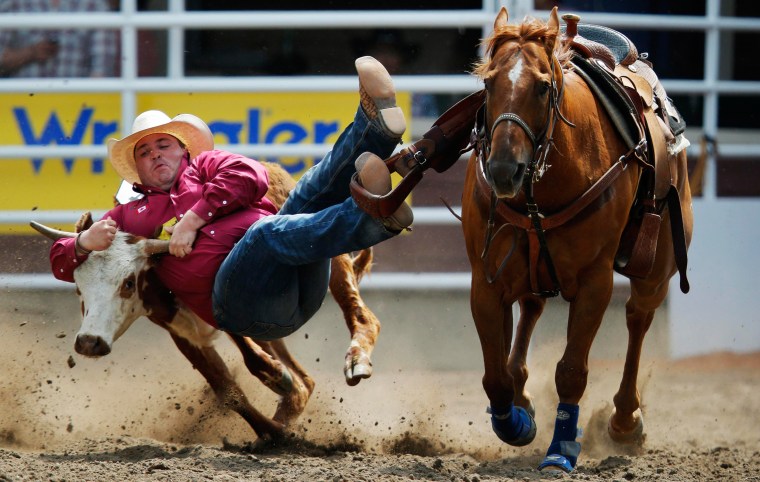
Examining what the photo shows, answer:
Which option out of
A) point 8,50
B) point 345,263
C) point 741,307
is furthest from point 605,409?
point 8,50

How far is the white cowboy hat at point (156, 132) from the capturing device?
466cm

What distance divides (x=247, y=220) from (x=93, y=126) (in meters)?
2.66

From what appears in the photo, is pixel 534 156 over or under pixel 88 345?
over

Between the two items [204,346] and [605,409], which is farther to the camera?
[605,409]

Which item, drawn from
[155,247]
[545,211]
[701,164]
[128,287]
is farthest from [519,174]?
[701,164]

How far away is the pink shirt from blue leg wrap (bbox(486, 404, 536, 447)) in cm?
116

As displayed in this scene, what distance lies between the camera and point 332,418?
18.6 ft

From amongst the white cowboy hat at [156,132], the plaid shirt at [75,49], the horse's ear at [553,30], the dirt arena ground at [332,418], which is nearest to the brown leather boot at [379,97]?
the horse's ear at [553,30]

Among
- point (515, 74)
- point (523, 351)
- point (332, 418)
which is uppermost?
point (515, 74)

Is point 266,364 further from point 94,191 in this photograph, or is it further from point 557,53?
point 94,191

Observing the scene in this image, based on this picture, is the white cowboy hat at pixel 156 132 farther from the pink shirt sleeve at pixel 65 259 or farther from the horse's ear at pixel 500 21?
the horse's ear at pixel 500 21

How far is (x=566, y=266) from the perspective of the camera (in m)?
4.12

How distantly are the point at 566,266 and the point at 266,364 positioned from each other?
1.40 meters

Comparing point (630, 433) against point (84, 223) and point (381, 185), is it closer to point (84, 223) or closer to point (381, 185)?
point (381, 185)
